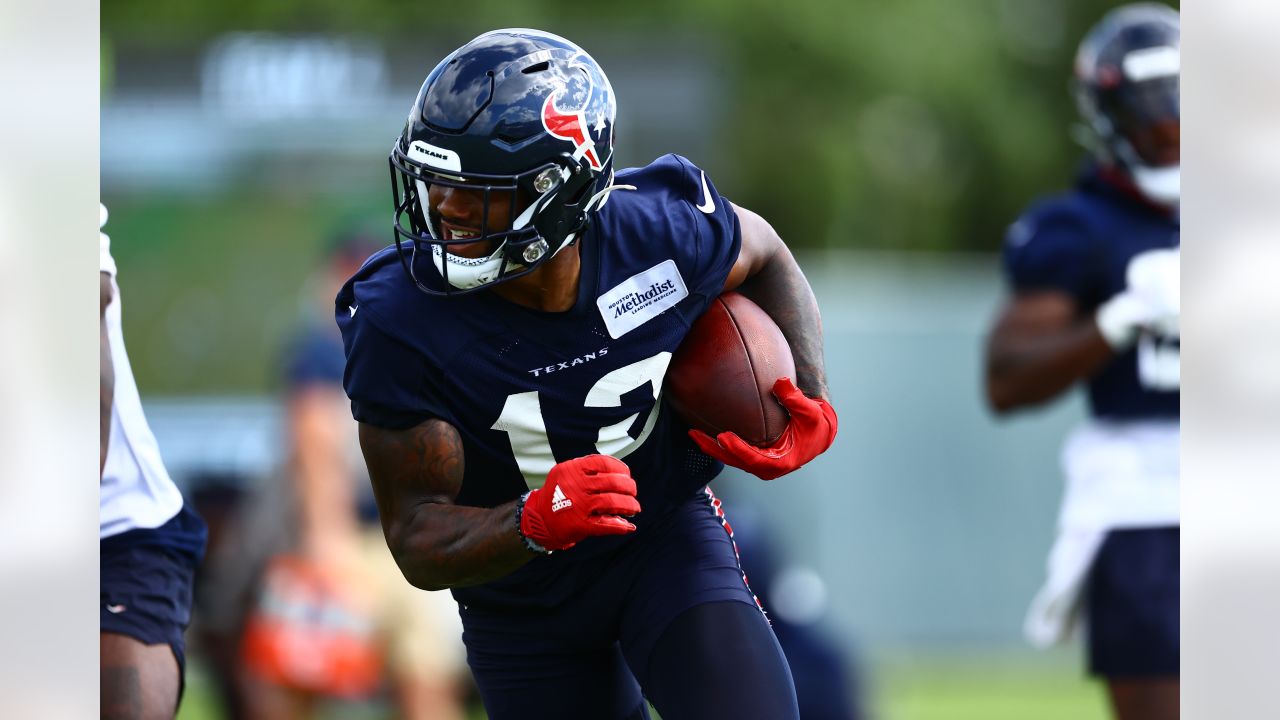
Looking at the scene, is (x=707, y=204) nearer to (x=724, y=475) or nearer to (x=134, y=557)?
(x=134, y=557)

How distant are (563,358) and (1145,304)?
Answer: 2235 millimetres

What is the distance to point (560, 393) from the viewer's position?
125 inches

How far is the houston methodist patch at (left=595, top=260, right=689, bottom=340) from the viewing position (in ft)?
10.4

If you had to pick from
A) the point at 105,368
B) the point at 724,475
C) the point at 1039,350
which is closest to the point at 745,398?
the point at 105,368

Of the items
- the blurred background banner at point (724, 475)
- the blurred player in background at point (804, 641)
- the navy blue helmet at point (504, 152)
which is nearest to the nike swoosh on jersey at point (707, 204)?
the navy blue helmet at point (504, 152)

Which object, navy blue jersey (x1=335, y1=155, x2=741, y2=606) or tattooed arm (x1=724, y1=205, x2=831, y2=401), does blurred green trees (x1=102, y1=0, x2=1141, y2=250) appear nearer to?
tattooed arm (x1=724, y1=205, x2=831, y2=401)

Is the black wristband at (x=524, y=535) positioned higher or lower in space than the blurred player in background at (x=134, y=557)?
higher

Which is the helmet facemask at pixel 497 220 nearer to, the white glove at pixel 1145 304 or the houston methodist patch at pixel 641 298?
the houston methodist patch at pixel 641 298

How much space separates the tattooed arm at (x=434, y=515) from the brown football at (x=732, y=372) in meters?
0.47

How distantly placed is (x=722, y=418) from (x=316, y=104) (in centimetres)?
735

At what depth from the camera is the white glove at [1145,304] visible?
4734 mm

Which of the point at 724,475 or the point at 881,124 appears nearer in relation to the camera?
the point at 724,475
